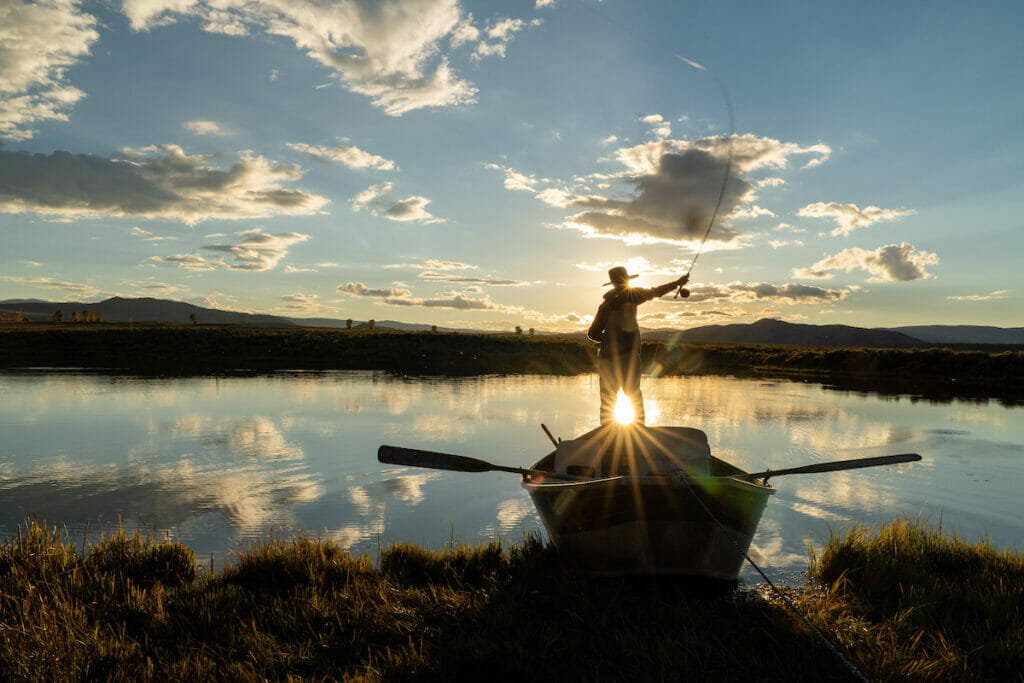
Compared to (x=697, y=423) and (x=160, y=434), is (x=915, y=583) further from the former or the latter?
(x=160, y=434)

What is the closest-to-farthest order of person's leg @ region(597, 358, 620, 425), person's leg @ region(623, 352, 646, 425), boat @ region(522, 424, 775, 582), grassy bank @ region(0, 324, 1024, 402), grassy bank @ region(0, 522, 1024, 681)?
grassy bank @ region(0, 522, 1024, 681), boat @ region(522, 424, 775, 582), person's leg @ region(623, 352, 646, 425), person's leg @ region(597, 358, 620, 425), grassy bank @ region(0, 324, 1024, 402)

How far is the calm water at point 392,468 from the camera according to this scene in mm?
8461

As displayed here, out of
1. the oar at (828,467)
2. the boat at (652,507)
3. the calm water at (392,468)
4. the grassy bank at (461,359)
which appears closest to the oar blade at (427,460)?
the boat at (652,507)

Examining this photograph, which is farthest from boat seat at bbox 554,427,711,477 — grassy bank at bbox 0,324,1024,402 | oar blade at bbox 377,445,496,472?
grassy bank at bbox 0,324,1024,402

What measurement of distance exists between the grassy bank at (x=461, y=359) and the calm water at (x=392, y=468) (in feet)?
43.0

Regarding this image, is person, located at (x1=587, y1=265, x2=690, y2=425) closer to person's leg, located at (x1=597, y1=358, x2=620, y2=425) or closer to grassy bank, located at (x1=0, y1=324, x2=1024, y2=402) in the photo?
person's leg, located at (x1=597, y1=358, x2=620, y2=425)

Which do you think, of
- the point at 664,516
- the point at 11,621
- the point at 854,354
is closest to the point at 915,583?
the point at 664,516

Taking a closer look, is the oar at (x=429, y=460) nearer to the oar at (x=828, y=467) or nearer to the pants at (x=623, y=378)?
the pants at (x=623, y=378)

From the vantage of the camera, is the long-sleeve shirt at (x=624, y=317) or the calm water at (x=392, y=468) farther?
the calm water at (x=392, y=468)

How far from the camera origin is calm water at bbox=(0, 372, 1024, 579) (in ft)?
27.8

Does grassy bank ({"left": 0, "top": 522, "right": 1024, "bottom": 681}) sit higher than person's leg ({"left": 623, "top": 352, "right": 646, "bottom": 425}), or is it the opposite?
person's leg ({"left": 623, "top": 352, "right": 646, "bottom": 425})

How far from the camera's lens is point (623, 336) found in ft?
27.3

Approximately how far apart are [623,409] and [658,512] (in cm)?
292

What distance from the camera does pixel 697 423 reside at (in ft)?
60.7
